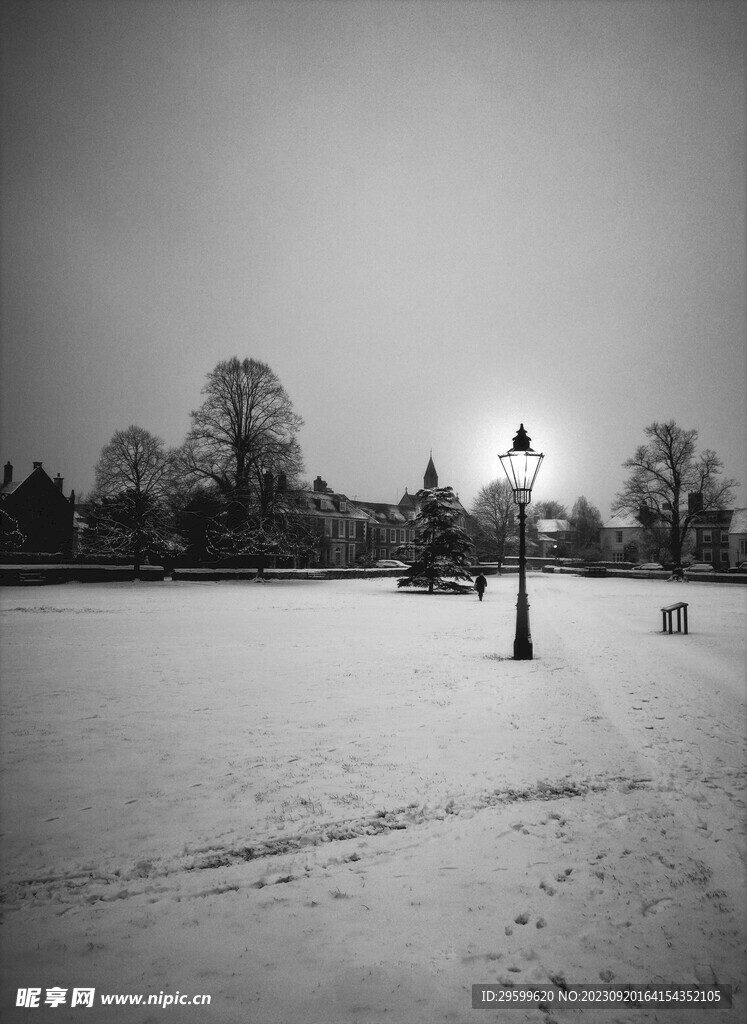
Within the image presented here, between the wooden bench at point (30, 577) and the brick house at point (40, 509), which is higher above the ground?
the brick house at point (40, 509)

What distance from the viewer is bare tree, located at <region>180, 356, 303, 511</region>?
42.0 m

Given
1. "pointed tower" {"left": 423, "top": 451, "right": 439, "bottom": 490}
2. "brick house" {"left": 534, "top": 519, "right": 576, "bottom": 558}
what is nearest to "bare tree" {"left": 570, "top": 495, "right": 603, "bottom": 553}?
"brick house" {"left": 534, "top": 519, "right": 576, "bottom": 558}

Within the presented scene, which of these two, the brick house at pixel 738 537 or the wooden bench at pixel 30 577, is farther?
the brick house at pixel 738 537

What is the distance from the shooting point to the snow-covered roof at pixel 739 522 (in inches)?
A: 2980

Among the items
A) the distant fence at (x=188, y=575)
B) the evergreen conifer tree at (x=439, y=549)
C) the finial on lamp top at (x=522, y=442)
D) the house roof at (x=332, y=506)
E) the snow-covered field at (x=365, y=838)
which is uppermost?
the house roof at (x=332, y=506)

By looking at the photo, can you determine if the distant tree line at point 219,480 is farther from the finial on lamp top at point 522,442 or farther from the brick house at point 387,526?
the brick house at point 387,526

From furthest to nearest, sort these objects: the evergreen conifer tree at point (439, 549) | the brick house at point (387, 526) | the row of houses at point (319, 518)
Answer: the brick house at point (387, 526) → the row of houses at point (319, 518) → the evergreen conifer tree at point (439, 549)

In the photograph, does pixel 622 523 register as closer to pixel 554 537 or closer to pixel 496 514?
pixel 554 537

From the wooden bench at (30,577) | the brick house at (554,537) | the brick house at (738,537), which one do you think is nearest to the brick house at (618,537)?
the brick house at (554,537)

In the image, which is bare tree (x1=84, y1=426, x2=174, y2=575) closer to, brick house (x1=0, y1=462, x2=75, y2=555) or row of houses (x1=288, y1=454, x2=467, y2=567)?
brick house (x1=0, y1=462, x2=75, y2=555)

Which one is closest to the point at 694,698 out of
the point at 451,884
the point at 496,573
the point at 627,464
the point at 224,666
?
the point at 451,884

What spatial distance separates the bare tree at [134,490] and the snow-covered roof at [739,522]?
2908 inches

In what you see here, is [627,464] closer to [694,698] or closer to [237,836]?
[694,698]

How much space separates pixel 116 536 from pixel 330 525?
127 ft
